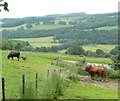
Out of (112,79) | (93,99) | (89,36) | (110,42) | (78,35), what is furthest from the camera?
(78,35)

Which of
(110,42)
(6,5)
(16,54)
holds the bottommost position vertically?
(110,42)

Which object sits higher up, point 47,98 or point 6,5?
point 6,5

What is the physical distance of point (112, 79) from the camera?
24.1 meters

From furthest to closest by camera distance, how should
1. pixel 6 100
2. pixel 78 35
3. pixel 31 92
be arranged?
1. pixel 78 35
2. pixel 6 100
3. pixel 31 92

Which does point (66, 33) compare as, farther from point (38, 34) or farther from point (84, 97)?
point (84, 97)

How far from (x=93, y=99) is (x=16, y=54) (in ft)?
60.8

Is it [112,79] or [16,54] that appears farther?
[16,54]

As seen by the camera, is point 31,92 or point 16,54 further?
point 16,54

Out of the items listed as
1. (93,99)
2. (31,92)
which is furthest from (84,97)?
(31,92)

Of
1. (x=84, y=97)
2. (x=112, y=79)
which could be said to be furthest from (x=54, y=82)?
(x=112, y=79)

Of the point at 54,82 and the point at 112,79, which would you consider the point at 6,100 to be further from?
the point at 112,79

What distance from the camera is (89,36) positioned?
156000mm

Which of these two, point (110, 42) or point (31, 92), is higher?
point (31, 92)

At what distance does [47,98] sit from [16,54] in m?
19.3
